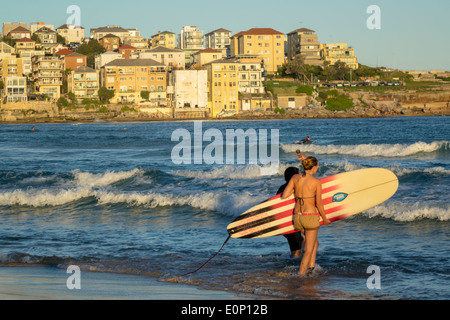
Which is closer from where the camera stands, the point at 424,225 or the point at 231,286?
the point at 231,286

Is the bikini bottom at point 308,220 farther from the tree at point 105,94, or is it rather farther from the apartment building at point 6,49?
the apartment building at point 6,49

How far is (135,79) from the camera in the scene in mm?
112750

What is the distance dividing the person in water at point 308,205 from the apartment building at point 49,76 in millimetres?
111231

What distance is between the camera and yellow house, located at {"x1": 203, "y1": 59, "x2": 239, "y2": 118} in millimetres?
112188

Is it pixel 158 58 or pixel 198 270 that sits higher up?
pixel 158 58

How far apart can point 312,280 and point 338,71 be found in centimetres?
13903

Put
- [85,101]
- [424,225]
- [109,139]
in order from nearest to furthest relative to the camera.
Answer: [424,225] → [109,139] → [85,101]

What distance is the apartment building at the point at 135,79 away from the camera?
111938mm

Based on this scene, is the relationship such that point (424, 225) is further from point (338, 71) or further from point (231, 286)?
point (338, 71)

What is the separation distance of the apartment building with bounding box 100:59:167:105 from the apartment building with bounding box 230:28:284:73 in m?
27.5

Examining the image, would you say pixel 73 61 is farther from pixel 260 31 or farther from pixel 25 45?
pixel 260 31

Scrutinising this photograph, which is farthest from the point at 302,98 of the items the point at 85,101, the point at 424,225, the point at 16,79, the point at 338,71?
the point at 424,225

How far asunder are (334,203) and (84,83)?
108m
